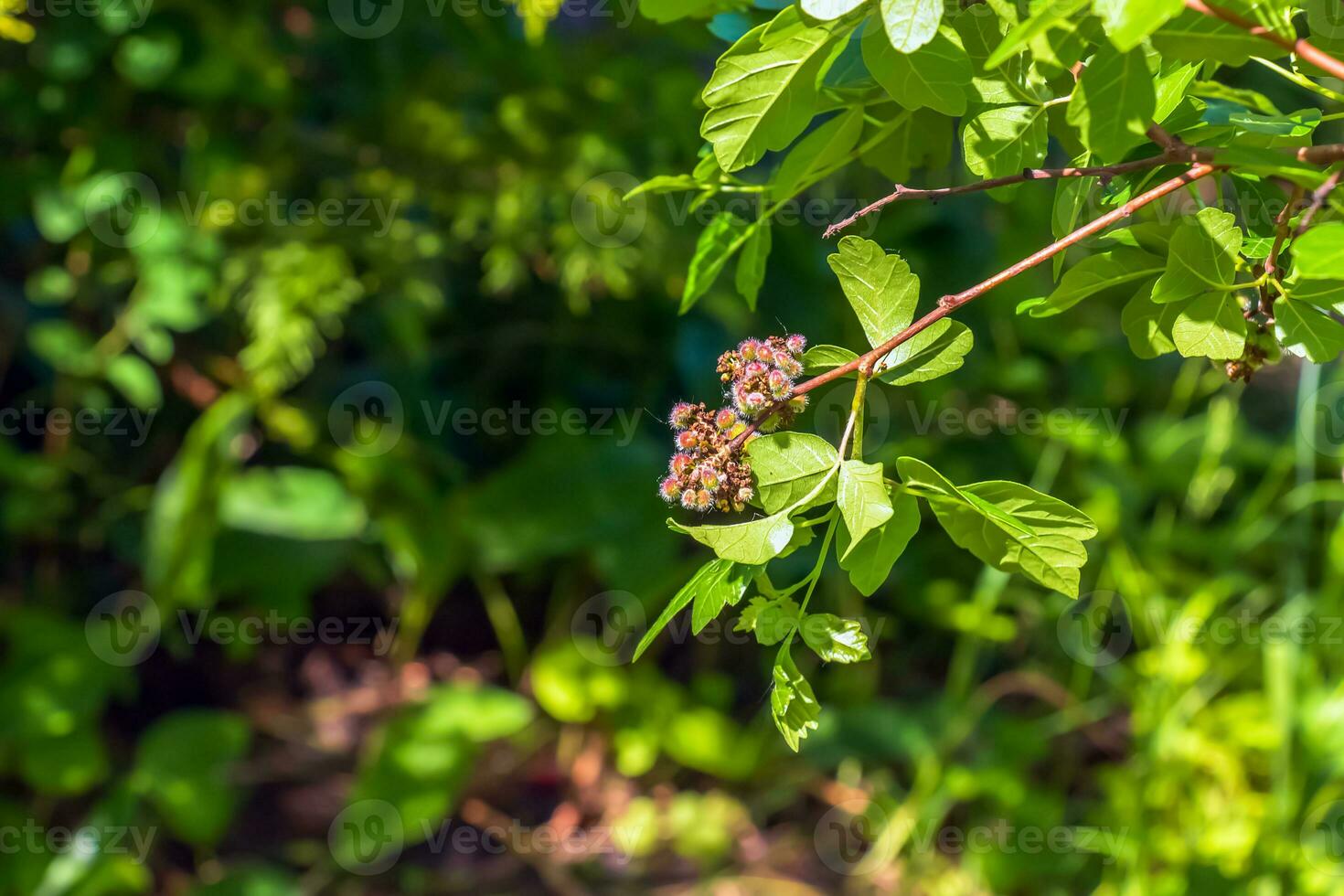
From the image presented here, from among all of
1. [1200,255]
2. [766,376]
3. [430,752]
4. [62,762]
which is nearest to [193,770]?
[62,762]

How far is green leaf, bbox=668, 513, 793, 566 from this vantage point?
0.44m

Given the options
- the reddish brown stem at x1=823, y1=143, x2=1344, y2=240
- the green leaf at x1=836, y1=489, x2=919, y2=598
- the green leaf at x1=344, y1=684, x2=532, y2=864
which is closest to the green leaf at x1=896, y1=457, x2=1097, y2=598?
the green leaf at x1=836, y1=489, x2=919, y2=598

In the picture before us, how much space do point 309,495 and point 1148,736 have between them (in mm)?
1267

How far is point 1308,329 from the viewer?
1.59 feet

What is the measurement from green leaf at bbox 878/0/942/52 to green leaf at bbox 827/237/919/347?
8cm

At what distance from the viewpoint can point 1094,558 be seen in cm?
182

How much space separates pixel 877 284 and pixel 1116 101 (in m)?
0.11

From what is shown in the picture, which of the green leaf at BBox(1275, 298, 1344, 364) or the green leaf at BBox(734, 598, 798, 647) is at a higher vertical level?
the green leaf at BBox(1275, 298, 1344, 364)

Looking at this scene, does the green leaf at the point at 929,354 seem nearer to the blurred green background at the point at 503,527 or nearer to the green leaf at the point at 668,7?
the green leaf at the point at 668,7

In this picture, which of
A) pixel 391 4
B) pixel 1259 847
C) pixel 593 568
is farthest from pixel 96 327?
pixel 1259 847

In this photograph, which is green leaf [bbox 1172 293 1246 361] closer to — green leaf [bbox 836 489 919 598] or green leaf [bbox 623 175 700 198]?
green leaf [bbox 836 489 919 598]

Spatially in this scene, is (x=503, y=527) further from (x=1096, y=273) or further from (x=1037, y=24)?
(x=1037, y=24)

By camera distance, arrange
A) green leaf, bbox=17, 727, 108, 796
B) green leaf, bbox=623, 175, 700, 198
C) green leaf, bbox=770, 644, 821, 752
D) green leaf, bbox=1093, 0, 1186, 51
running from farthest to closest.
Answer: green leaf, bbox=17, 727, 108, 796 → green leaf, bbox=623, 175, 700, 198 → green leaf, bbox=770, 644, 821, 752 → green leaf, bbox=1093, 0, 1186, 51

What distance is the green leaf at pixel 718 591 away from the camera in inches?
17.6
